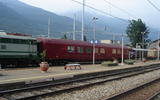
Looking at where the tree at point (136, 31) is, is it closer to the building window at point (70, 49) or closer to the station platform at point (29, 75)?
the building window at point (70, 49)

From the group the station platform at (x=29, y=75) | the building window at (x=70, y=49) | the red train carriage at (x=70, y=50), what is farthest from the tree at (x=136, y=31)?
the station platform at (x=29, y=75)

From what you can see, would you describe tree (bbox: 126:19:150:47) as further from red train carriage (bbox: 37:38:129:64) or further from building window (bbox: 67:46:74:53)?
building window (bbox: 67:46:74:53)

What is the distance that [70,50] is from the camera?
34.4m

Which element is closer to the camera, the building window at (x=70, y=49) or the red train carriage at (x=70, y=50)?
the red train carriage at (x=70, y=50)

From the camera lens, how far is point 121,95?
41.4ft

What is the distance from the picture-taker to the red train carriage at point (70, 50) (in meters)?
30.8

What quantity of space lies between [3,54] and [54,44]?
792cm

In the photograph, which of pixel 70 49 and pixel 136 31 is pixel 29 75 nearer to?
pixel 70 49

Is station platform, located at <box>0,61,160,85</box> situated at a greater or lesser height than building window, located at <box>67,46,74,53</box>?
lesser

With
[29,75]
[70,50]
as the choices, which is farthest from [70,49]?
[29,75]

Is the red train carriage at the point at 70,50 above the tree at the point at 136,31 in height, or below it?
below

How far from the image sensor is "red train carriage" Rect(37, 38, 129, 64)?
101 feet

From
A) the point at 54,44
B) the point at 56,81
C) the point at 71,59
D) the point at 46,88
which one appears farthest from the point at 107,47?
the point at 46,88

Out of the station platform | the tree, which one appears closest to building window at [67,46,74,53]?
the station platform
